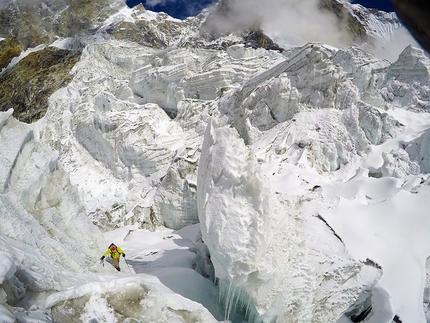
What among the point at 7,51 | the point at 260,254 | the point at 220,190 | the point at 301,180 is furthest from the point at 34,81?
the point at 260,254

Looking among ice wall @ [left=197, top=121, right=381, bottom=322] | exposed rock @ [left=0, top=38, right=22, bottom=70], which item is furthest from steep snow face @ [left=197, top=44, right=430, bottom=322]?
exposed rock @ [left=0, top=38, right=22, bottom=70]

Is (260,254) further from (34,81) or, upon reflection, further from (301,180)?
(34,81)

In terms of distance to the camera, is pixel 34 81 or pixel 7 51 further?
pixel 7 51

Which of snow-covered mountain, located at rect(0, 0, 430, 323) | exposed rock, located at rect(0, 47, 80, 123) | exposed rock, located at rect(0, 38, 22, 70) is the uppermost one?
snow-covered mountain, located at rect(0, 0, 430, 323)

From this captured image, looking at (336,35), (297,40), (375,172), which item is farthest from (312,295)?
(336,35)

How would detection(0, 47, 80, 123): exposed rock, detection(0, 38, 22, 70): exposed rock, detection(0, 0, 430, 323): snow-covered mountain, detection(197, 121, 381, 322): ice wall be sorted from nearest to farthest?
detection(0, 0, 430, 323): snow-covered mountain < detection(197, 121, 381, 322): ice wall < detection(0, 47, 80, 123): exposed rock < detection(0, 38, 22, 70): exposed rock

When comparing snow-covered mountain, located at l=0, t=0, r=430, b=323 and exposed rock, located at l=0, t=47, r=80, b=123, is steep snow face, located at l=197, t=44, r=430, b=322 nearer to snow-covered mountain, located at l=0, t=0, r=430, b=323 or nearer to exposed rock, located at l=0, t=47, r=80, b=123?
snow-covered mountain, located at l=0, t=0, r=430, b=323

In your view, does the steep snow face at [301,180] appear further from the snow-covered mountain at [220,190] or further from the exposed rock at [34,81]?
the exposed rock at [34,81]

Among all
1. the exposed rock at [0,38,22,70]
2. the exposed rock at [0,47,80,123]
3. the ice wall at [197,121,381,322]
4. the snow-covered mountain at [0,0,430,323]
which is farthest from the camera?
the exposed rock at [0,38,22,70]

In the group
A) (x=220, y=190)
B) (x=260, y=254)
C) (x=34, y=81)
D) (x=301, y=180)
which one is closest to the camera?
(x=260, y=254)
